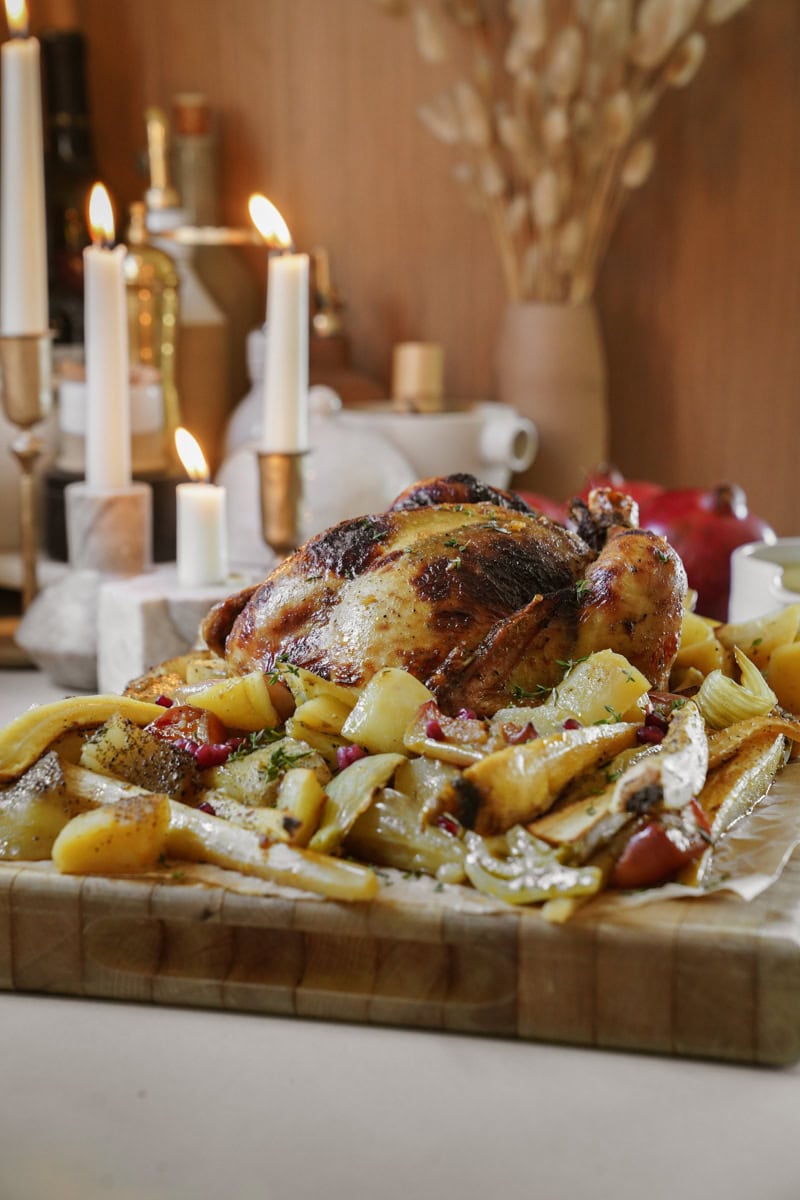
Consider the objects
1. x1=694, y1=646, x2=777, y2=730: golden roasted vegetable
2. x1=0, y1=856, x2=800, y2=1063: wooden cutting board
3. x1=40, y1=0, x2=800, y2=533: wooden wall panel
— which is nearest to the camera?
x1=0, y1=856, x2=800, y2=1063: wooden cutting board

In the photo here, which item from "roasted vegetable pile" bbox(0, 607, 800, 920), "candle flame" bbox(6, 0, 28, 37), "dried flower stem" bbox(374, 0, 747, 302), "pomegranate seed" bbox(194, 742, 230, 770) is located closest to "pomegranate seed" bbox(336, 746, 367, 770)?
"roasted vegetable pile" bbox(0, 607, 800, 920)

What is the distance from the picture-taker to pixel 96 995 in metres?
1.03

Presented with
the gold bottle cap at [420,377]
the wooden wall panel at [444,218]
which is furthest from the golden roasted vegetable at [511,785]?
the wooden wall panel at [444,218]

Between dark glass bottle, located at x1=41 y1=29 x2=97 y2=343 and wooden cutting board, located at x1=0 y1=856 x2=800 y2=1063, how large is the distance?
1.90 metres

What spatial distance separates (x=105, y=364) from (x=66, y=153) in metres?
1.07

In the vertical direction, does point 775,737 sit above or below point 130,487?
below

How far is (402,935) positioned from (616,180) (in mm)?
2302

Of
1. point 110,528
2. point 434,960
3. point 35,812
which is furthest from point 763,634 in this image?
point 110,528

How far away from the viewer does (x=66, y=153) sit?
9.37 ft

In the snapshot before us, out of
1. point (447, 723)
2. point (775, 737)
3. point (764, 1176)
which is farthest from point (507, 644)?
point (764, 1176)

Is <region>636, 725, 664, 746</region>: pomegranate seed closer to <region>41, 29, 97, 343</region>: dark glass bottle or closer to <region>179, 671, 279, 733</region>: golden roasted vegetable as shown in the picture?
<region>179, 671, 279, 733</region>: golden roasted vegetable

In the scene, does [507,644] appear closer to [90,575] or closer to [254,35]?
[90,575]

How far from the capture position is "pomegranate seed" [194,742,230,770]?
117 cm

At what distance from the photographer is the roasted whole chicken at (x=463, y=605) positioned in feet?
4.02
